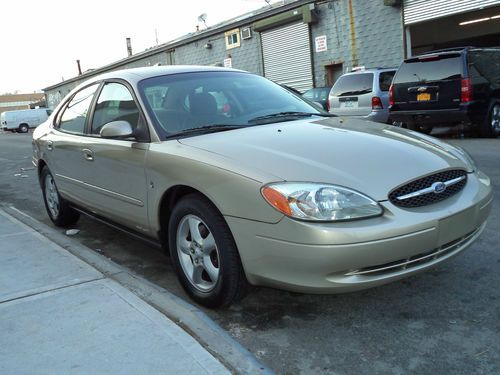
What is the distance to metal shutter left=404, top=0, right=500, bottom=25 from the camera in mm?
15312

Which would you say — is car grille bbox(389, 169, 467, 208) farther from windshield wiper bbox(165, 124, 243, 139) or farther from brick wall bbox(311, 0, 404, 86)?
brick wall bbox(311, 0, 404, 86)

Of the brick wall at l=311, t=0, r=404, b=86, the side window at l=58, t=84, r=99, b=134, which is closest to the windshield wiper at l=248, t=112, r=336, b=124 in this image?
the side window at l=58, t=84, r=99, b=134

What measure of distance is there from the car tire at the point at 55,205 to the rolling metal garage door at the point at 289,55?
1633 cm

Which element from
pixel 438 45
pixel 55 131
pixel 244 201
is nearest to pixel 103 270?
pixel 244 201

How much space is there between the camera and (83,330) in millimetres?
2914

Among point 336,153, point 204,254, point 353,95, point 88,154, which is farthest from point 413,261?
point 353,95

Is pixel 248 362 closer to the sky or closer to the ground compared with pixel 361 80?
closer to the ground

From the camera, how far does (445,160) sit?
318 centimetres

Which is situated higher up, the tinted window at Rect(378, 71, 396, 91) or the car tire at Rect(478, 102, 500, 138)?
the tinted window at Rect(378, 71, 396, 91)

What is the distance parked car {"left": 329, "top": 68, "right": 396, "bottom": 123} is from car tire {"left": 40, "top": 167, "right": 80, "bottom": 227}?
24.8 ft

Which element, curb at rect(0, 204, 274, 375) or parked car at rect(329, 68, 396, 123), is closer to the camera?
curb at rect(0, 204, 274, 375)

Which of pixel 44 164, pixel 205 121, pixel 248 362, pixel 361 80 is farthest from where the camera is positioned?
pixel 361 80

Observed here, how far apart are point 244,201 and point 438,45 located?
27056mm

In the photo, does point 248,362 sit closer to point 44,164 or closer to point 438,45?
point 44,164
